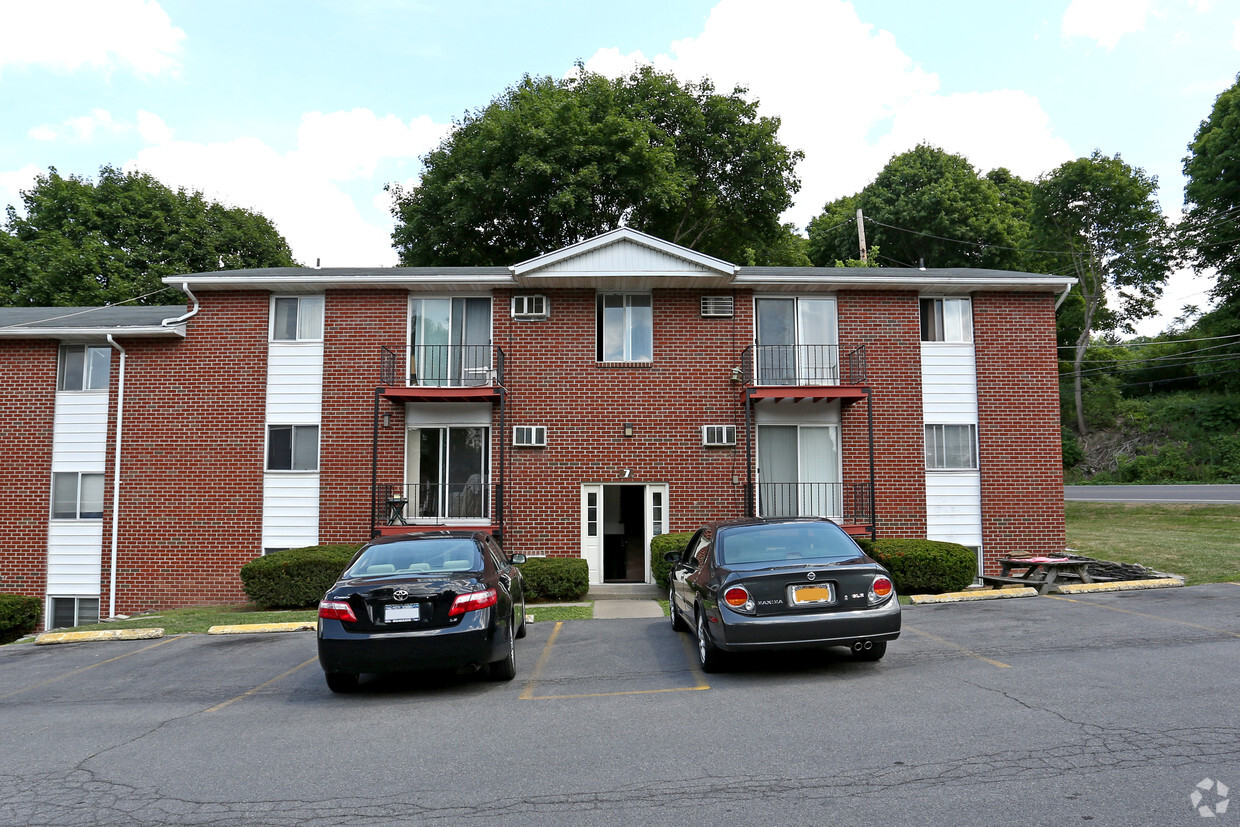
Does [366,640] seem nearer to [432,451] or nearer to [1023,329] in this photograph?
[432,451]

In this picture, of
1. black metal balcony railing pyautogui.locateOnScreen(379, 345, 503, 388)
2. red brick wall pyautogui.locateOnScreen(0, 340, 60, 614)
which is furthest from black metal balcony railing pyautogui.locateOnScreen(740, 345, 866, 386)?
red brick wall pyautogui.locateOnScreen(0, 340, 60, 614)

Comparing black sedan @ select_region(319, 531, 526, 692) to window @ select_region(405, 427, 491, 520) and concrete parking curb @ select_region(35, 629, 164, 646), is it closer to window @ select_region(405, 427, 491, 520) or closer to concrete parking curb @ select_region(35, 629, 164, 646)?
concrete parking curb @ select_region(35, 629, 164, 646)

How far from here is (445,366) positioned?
1659 centimetres

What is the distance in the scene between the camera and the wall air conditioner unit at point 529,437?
16.1 meters

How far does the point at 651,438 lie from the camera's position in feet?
53.5

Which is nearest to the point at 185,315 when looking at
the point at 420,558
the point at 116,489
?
the point at 116,489

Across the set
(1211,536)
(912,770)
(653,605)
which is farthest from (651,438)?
(1211,536)

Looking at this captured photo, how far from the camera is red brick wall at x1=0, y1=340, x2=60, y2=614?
1588cm

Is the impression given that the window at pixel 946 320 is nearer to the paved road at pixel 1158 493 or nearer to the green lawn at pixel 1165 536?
the green lawn at pixel 1165 536

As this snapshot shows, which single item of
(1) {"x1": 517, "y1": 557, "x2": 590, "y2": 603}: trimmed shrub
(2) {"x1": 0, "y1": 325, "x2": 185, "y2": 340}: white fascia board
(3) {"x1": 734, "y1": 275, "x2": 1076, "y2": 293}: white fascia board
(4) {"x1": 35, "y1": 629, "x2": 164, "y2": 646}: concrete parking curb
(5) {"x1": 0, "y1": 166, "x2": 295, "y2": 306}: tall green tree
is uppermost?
(5) {"x1": 0, "y1": 166, "x2": 295, "y2": 306}: tall green tree

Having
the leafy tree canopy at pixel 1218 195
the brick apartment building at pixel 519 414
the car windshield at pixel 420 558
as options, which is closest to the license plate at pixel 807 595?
the car windshield at pixel 420 558

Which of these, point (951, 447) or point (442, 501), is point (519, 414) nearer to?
point (442, 501)

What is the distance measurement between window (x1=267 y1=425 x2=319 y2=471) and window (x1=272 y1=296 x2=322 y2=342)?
1878mm

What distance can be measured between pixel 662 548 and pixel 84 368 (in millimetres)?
12460
